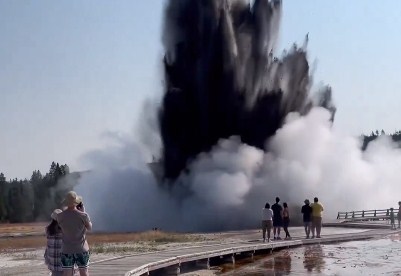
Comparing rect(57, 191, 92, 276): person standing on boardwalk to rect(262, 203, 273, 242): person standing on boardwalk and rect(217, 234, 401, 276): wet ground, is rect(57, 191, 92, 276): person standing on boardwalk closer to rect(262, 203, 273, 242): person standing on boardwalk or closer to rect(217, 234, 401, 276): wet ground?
rect(217, 234, 401, 276): wet ground

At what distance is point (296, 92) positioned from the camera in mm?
64562

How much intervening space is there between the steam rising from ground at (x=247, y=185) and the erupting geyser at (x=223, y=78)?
1922mm

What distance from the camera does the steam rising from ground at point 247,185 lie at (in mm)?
55938

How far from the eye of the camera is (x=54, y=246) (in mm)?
11406

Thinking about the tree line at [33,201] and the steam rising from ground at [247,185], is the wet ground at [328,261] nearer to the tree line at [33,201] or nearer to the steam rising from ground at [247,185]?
the steam rising from ground at [247,185]

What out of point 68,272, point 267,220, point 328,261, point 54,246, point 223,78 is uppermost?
point 223,78

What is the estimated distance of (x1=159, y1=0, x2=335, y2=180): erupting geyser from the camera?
61.5 meters

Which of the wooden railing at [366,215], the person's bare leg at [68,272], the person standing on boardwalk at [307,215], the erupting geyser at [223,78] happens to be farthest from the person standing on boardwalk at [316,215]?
the erupting geyser at [223,78]

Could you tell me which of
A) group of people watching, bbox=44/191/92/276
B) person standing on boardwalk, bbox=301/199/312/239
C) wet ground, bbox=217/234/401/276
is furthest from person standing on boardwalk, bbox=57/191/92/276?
person standing on boardwalk, bbox=301/199/312/239

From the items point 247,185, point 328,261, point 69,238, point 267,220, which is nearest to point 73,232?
point 69,238

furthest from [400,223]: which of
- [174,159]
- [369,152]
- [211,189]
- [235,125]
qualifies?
[369,152]

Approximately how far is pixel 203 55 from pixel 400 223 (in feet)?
A: 89.0

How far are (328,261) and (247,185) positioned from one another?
33.8 m

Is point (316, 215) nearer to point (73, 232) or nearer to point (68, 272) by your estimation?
point (68, 272)
